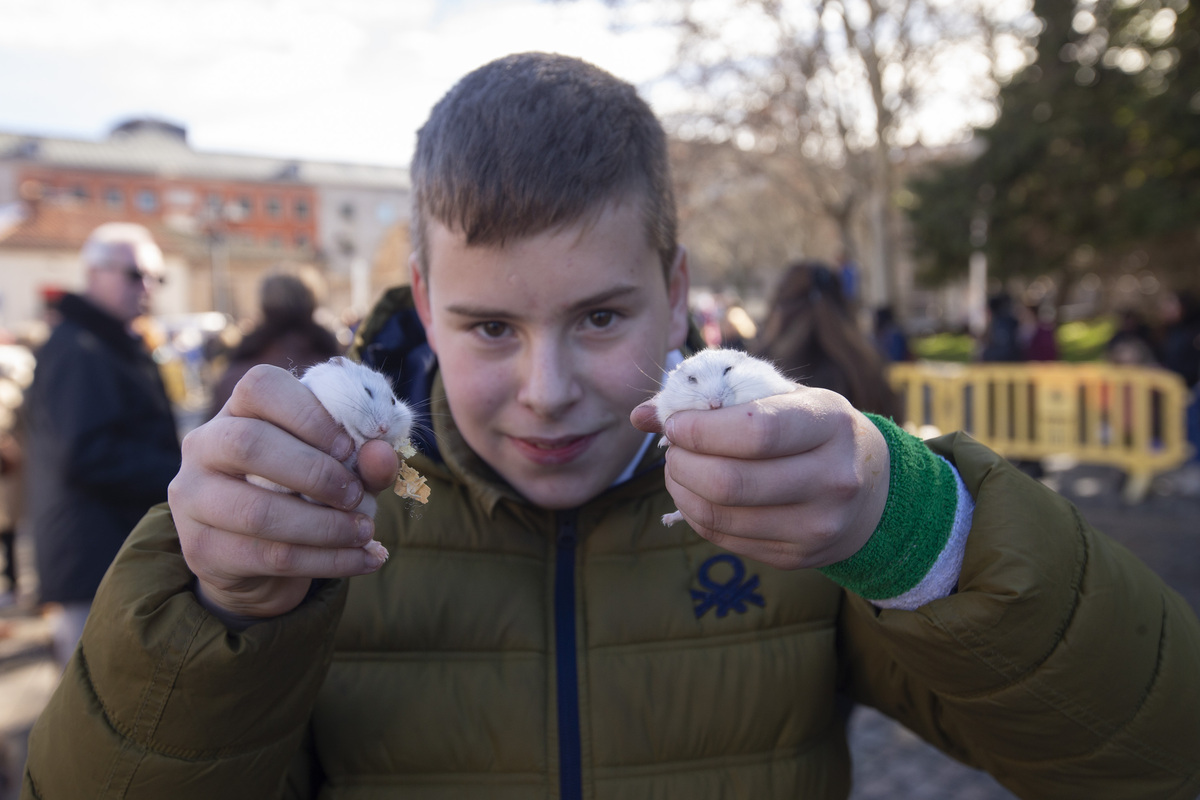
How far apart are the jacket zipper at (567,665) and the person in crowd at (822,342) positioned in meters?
2.47

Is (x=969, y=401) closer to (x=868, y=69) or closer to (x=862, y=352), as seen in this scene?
(x=862, y=352)

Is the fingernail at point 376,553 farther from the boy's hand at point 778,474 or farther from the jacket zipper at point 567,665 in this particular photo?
the jacket zipper at point 567,665

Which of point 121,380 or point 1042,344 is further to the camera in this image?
point 1042,344

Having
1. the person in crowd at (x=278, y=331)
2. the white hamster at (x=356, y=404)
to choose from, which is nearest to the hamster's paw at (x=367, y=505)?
the white hamster at (x=356, y=404)

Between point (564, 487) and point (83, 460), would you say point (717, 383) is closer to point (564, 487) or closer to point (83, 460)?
point (564, 487)

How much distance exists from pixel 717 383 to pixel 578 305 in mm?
415

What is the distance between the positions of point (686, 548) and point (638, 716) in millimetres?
371

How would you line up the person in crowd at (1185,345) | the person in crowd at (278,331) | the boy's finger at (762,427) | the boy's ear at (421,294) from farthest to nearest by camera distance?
1. the person in crowd at (1185,345)
2. the person in crowd at (278,331)
3. the boy's ear at (421,294)
4. the boy's finger at (762,427)

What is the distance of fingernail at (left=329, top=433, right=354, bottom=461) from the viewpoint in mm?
1058

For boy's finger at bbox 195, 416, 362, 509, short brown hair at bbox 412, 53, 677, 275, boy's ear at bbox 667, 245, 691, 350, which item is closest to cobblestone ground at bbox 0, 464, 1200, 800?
boy's ear at bbox 667, 245, 691, 350

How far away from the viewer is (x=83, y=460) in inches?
146

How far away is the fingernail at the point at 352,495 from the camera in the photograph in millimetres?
1043

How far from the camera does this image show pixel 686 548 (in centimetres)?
170

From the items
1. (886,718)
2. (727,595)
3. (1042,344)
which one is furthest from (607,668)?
(1042,344)
